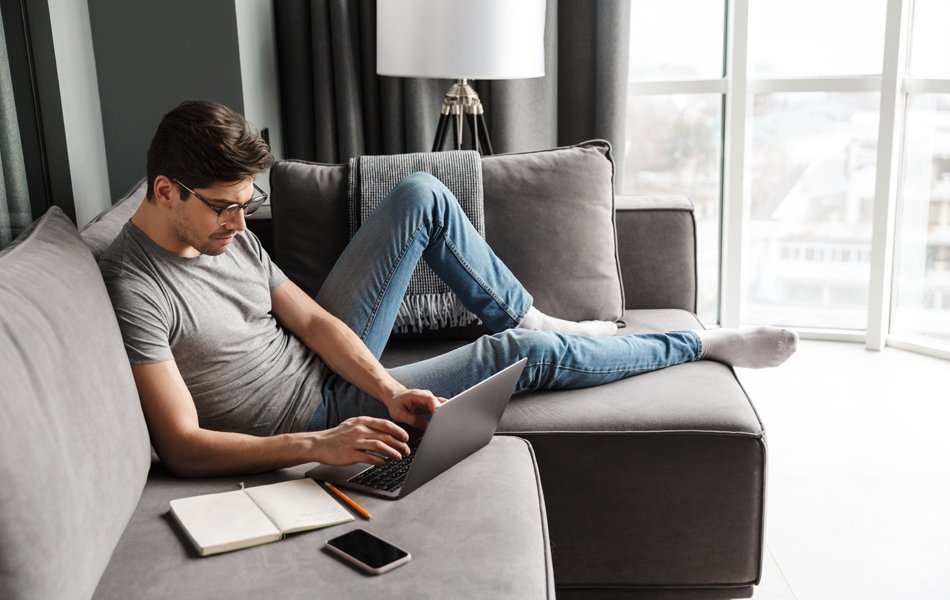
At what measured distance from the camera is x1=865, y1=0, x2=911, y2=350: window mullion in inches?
122

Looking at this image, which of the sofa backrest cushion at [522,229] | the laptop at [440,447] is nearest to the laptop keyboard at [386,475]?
the laptop at [440,447]

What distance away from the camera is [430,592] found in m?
1.19

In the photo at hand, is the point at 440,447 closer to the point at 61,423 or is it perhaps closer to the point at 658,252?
the point at 61,423

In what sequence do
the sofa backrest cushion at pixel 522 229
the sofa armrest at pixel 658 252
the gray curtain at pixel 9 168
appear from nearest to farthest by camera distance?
the gray curtain at pixel 9 168
the sofa backrest cushion at pixel 522 229
the sofa armrest at pixel 658 252

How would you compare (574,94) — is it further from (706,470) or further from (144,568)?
(144,568)

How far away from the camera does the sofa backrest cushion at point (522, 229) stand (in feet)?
7.45

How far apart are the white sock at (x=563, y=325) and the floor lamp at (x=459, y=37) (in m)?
0.84

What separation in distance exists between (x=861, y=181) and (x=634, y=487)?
6.67 ft

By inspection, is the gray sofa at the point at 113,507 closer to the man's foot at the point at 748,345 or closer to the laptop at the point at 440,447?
the laptop at the point at 440,447

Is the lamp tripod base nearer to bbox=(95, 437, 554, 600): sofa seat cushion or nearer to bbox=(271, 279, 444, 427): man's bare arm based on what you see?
bbox=(271, 279, 444, 427): man's bare arm

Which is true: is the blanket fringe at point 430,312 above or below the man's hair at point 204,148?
below

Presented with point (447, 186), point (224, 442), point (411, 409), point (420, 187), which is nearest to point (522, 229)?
point (447, 186)

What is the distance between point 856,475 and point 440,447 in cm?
139

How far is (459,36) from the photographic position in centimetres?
267
